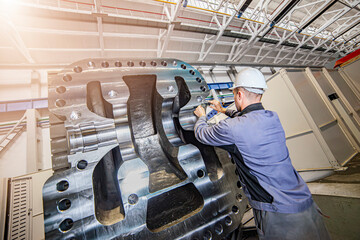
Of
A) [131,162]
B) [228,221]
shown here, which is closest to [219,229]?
[228,221]

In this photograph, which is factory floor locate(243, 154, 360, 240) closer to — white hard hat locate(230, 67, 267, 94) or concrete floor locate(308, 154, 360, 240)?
concrete floor locate(308, 154, 360, 240)

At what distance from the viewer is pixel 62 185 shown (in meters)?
0.64

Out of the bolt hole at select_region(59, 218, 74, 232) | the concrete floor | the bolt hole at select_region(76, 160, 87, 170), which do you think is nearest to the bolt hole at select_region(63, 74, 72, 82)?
the bolt hole at select_region(76, 160, 87, 170)

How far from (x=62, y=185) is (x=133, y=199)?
1.06 ft

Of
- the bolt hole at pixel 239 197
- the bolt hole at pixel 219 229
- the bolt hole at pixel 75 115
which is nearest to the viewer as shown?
the bolt hole at pixel 75 115

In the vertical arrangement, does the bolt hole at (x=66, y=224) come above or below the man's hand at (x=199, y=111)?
below

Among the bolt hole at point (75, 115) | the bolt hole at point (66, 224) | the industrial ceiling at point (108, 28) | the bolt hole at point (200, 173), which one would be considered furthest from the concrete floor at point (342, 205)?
the industrial ceiling at point (108, 28)

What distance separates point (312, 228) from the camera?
104cm

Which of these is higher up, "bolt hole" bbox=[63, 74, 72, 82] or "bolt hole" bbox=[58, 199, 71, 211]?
"bolt hole" bbox=[63, 74, 72, 82]

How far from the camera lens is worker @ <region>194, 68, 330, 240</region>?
1032 millimetres

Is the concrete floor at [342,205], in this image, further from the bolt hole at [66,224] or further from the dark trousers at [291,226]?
the bolt hole at [66,224]

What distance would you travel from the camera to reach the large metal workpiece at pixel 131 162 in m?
0.65

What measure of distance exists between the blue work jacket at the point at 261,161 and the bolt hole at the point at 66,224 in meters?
0.82

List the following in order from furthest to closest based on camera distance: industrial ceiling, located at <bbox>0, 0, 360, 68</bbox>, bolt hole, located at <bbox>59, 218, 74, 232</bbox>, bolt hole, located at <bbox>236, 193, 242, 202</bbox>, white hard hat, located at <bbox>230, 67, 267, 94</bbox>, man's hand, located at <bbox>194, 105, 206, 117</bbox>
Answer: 1. industrial ceiling, located at <bbox>0, 0, 360, 68</bbox>
2. white hard hat, located at <bbox>230, 67, 267, 94</bbox>
3. man's hand, located at <bbox>194, 105, 206, 117</bbox>
4. bolt hole, located at <bbox>236, 193, 242, 202</bbox>
5. bolt hole, located at <bbox>59, 218, 74, 232</bbox>
